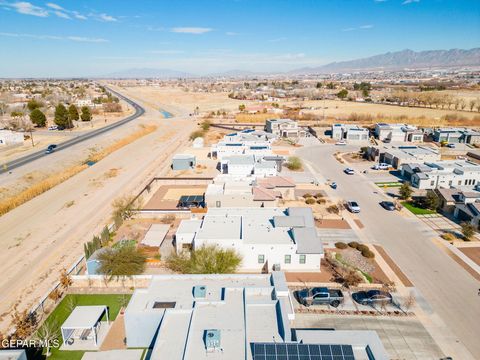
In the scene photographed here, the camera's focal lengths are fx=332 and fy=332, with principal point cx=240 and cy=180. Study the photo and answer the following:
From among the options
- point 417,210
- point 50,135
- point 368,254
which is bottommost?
point 368,254

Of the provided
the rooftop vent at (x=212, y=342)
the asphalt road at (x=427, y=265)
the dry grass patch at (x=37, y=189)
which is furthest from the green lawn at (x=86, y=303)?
the dry grass patch at (x=37, y=189)

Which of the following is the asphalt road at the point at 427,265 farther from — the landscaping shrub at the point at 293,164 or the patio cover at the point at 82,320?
the patio cover at the point at 82,320

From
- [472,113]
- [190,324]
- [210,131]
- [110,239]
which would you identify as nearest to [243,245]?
[190,324]

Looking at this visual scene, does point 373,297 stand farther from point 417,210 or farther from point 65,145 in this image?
point 65,145

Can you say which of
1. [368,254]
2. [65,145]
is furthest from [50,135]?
[368,254]

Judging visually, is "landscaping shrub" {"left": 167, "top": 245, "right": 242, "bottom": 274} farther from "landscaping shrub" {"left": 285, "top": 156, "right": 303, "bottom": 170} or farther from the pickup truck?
"landscaping shrub" {"left": 285, "top": 156, "right": 303, "bottom": 170}

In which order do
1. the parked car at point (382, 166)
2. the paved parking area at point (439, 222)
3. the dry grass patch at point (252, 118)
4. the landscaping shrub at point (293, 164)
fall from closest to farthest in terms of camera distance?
the paved parking area at point (439, 222) < the landscaping shrub at point (293, 164) < the parked car at point (382, 166) < the dry grass patch at point (252, 118)
